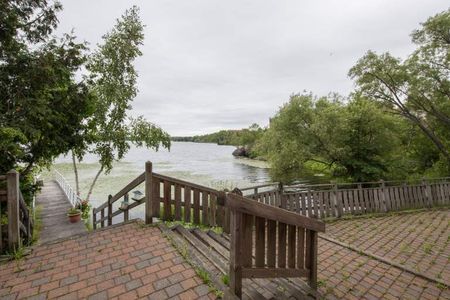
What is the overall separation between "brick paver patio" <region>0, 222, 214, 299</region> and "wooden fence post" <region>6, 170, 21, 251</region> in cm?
33

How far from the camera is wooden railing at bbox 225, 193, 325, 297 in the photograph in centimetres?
222

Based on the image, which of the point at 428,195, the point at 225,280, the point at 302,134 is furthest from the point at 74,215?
the point at 428,195

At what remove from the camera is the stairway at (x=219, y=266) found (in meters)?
2.66

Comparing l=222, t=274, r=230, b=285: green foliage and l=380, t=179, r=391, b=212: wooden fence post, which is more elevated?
l=222, t=274, r=230, b=285: green foliage

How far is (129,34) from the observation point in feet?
27.9

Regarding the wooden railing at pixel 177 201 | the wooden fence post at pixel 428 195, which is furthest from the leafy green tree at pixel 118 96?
the wooden fence post at pixel 428 195

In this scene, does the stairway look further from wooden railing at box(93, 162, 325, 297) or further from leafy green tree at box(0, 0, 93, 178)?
leafy green tree at box(0, 0, 93, 178)

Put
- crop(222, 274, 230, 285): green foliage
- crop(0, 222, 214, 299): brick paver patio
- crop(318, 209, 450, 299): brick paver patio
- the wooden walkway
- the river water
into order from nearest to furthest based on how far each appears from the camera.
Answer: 1. crop(0, 222, 214, 299): brick paver patio
2. crop(222, 274, 230, 285): green foliage
3. crop(318, 209, 450, 299): brick paver patio
4. the wooden walkway
5. the river water

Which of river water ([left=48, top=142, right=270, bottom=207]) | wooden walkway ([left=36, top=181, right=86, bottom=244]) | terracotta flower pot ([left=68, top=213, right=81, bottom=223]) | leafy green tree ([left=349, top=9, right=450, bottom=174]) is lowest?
river water ([left=48, top=142, right=270, bottom=207])

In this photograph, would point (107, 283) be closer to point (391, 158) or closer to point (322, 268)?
point (322, 268)

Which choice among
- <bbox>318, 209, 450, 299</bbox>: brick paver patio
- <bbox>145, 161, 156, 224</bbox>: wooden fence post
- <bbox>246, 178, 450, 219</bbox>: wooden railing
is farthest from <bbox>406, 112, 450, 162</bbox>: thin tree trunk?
<bbox>145, 161, 156, 224</bbox>: wooden fence post

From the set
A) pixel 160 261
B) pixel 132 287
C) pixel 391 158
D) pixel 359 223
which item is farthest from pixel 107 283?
pixel 391 158

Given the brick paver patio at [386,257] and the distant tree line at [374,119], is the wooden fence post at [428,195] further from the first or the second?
the brick paver patio at [386,257]

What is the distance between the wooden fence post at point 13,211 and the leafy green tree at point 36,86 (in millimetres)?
628
